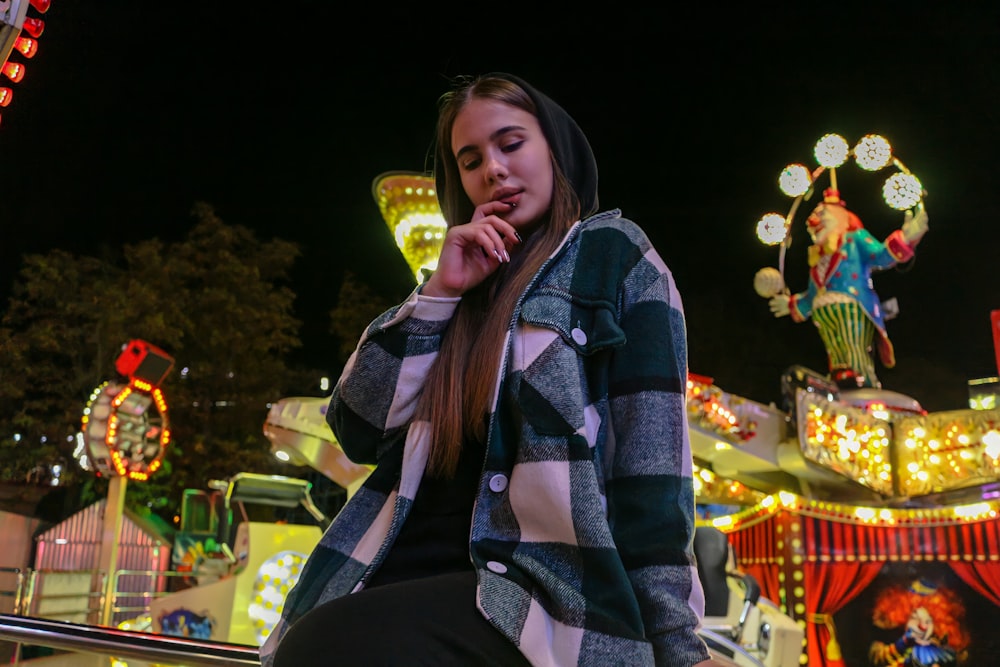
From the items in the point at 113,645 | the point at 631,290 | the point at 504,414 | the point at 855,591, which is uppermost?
the point at 631,290

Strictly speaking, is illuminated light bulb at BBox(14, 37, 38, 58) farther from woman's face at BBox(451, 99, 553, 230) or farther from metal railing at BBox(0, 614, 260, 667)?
woman's face at BBox(451, 99, 553, 230)

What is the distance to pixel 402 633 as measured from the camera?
104 centimetres

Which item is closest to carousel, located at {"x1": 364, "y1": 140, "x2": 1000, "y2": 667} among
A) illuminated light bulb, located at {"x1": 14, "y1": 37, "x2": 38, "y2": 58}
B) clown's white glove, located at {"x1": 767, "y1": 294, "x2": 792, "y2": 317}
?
clown's white glove, located at {"x1": 767, "y1": 294, "x2": 792, "y2": 317}

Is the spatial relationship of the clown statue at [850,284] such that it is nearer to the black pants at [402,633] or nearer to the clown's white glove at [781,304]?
the clown's white glove at [781,304]

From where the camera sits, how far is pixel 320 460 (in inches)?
295

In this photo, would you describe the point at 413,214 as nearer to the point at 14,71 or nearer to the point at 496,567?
the point at 14,71

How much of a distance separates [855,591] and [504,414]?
39.2ft

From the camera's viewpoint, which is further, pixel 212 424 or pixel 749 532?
pixel 212 424

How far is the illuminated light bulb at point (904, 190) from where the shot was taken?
39.3 ft

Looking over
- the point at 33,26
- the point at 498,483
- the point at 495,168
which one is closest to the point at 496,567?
the point at 498,483

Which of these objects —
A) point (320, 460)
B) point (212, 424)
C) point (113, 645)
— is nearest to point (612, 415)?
point (113, 645)

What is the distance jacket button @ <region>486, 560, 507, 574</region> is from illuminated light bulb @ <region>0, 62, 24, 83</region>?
561 cm

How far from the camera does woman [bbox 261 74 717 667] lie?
110cm

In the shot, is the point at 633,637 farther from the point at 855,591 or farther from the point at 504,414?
the point at 855,591
